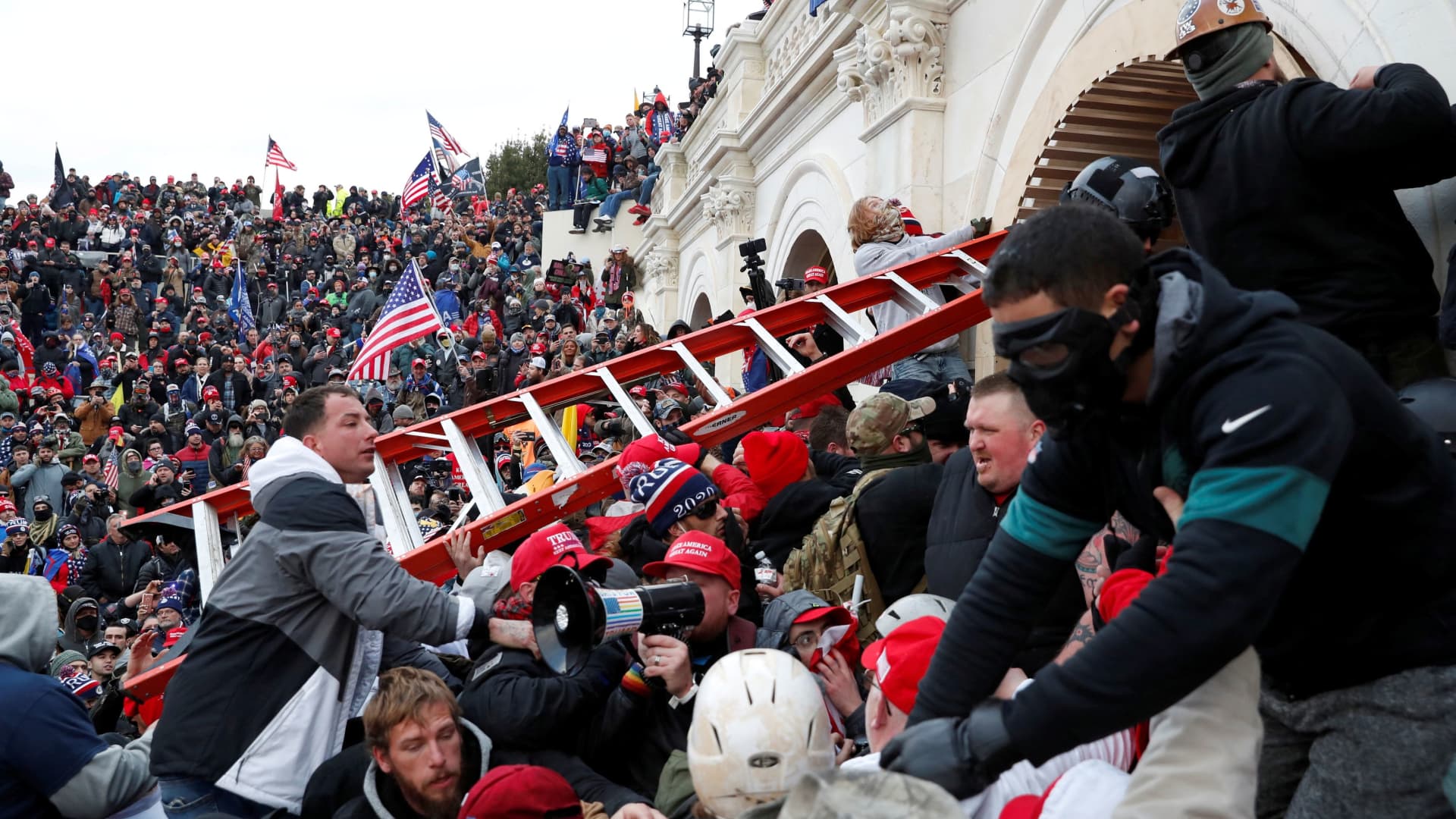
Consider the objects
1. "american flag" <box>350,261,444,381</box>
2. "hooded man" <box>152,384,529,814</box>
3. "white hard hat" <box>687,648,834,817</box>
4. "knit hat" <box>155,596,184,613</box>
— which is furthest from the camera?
"american flag" <box>350,261,444,381</box>

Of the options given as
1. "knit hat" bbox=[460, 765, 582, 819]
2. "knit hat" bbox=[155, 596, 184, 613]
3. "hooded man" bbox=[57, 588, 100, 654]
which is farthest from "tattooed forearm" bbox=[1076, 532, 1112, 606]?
"hooded man" bbox=[57, 588, 100, 654]

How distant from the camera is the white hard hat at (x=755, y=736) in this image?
2361 mm

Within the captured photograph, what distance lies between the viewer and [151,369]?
18219mm

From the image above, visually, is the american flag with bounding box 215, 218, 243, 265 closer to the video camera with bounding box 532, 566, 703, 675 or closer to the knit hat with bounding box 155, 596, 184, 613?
the knit hat with bounding box 155, 596, 184, 613

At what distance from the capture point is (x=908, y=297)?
7332mm

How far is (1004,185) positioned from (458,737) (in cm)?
641

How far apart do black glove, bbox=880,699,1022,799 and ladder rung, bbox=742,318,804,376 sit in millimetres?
4718

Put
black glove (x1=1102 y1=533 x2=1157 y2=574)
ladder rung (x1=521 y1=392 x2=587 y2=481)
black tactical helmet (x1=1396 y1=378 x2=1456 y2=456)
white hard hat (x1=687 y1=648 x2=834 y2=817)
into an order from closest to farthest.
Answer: white hard hat (x1=687 y1=648 x2=834 y2=817) < black tactical helmet (x1=1396 y1=378 x2=1456 y2=456) < black glove (x1=1102 y1=533 x2=1157 y2=574) < ladder rung (x1=521 y1=392 x2=587 y2=481)

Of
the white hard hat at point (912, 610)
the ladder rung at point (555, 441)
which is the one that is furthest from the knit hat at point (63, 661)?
the white hard hat at point (912, 610)

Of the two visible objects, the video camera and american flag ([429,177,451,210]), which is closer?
the video camera

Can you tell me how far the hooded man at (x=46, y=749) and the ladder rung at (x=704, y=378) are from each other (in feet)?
12.0

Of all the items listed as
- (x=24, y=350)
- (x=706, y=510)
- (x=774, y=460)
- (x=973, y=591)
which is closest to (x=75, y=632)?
(x=774, y=460)

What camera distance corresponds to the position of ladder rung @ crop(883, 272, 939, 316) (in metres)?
7.12

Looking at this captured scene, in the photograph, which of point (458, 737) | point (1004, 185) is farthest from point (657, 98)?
point (458, 737)
